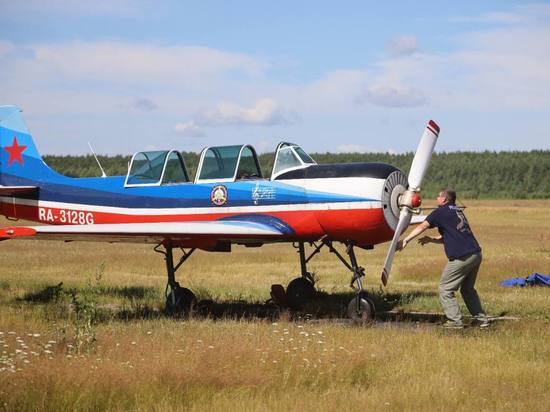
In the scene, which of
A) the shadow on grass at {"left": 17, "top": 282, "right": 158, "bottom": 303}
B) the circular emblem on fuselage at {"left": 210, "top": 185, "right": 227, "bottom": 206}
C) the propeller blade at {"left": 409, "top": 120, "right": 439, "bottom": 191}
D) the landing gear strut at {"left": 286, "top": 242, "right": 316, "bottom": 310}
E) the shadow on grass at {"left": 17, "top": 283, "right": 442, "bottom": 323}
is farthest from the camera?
the shadow on grass at {"left": 17, "top": 282, "right": 158, "bottom": 303}

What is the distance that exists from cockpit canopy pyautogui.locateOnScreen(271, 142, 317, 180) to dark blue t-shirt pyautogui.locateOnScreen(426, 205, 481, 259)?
2.55 meters

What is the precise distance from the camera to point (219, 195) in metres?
14.0

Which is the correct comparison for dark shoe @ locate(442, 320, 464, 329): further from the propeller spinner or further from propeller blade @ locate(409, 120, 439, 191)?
propeller blade @ locate(409, 120, 439, 191)

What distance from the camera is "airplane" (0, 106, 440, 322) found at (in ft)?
41.6

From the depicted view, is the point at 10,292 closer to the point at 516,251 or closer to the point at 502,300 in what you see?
the point at 502,300

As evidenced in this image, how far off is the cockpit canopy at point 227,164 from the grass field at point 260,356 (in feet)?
7.46

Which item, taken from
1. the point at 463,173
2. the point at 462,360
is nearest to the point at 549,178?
the point at 463,173

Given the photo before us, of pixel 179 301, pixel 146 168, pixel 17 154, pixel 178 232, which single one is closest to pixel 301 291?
pixel 179 301

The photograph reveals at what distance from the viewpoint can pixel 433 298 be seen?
51.1 ft

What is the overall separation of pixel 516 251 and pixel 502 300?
11953 millimetres

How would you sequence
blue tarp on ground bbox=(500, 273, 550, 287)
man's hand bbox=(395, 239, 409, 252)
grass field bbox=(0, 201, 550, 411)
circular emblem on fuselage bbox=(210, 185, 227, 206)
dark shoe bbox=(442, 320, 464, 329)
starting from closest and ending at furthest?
grass field bbox=(0, 201, 550, 411) < dark shoe bbox=(442, 320, 464, 329) < man's hand bbox=(395, 239, 409, 252) < circular emblem on fuselage bbox=(210, 185, 227, 206) < blue tarp on ground bbox=(500, 273, 550, 287)

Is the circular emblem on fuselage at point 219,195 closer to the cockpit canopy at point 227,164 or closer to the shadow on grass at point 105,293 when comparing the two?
the cockpit canopy at point 227,164

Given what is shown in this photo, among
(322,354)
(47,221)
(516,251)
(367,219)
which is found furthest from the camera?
(516,251)

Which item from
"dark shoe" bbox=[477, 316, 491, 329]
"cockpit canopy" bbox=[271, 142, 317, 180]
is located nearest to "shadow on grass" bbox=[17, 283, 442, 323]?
"dark shoe" bbox=[477, 316, 491, 329]
